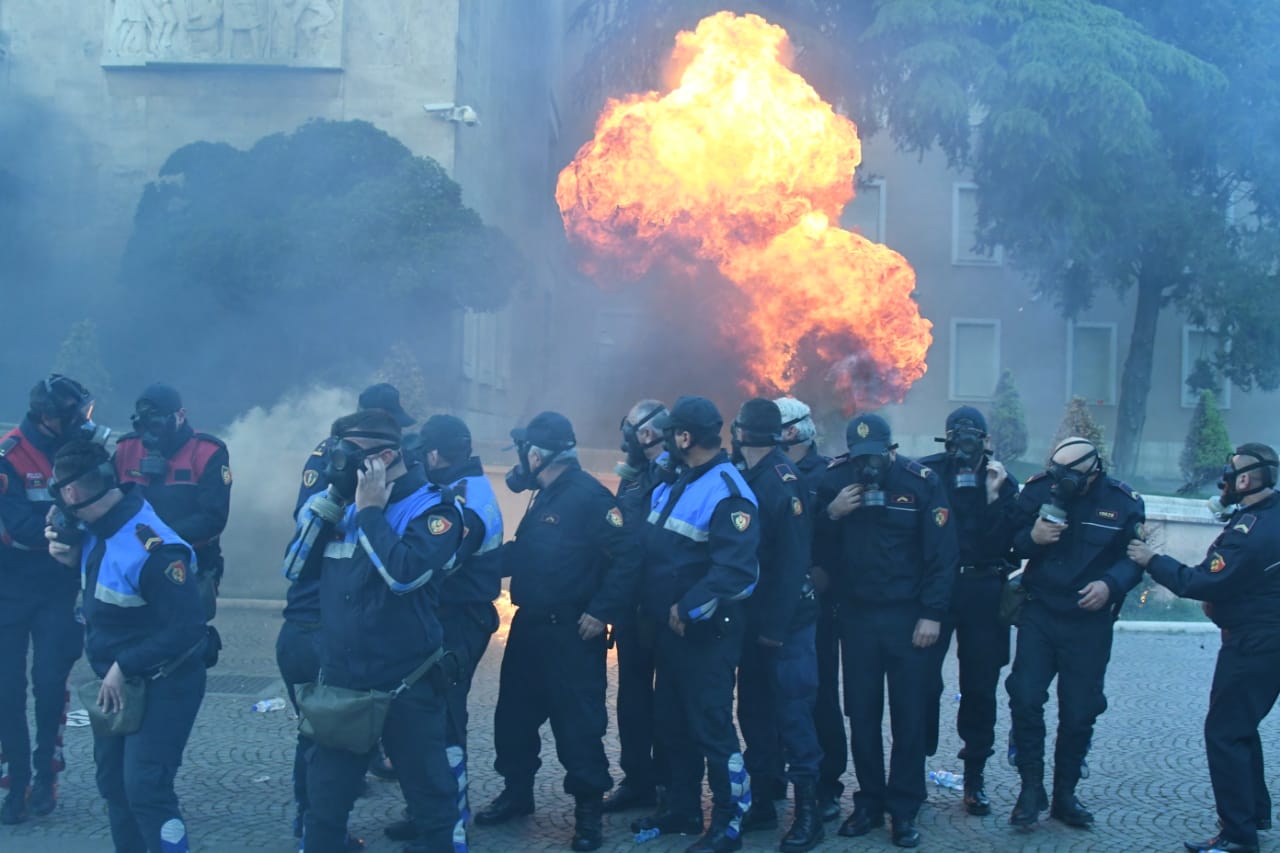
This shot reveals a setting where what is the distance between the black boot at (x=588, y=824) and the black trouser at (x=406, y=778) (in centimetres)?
119

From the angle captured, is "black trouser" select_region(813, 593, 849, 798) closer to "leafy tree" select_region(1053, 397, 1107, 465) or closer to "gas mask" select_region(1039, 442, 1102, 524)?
"gas mask" select_region(1039, 442, 1102, 524)

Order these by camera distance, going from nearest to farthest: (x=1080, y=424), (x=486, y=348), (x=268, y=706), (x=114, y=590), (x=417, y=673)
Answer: (x=417, y=673), (x=114, y=590), (x=268, y=706), (x=1080, y=424), (x=486, y=348)

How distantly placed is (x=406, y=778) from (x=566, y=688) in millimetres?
1232

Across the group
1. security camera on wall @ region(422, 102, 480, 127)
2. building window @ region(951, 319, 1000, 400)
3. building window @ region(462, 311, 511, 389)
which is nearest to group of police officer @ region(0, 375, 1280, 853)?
building window @ region(462, 311, 511, 389)

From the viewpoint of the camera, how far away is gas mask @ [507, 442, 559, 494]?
563cm

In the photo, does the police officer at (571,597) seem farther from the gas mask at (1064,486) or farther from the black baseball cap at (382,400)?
the gas mask at (1064,486)

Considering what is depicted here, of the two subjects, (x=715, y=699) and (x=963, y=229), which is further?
(x=963, y=229)

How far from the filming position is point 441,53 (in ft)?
59.3

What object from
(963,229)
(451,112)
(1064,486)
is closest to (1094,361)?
(963,229)

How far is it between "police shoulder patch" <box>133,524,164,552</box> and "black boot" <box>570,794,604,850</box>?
2316 millimetres

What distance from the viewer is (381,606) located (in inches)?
167

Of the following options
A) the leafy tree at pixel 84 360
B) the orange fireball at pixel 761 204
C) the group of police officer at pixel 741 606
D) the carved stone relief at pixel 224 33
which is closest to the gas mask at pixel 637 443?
the group of police officer at pixel 741 606

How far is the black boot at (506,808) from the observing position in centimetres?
574

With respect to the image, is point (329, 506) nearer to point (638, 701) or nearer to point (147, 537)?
point (147, 537)
